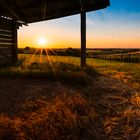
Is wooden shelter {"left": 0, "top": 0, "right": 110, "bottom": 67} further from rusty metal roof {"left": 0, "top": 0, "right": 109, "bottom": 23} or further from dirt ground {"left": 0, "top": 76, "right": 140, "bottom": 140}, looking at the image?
dirt ground {"left": 0, "top": 76, "right": 140, "bottom": 140}

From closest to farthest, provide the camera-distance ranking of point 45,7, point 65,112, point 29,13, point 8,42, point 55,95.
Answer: point 65,112 < point 55,95 < point 45,7 < point 29,13 < point 8,42

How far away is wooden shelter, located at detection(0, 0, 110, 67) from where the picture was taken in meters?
9.12

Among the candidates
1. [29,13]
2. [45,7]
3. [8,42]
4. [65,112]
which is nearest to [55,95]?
[65,112]

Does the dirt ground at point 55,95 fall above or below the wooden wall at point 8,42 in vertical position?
below

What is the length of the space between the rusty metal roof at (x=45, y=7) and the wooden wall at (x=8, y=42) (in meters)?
0.67

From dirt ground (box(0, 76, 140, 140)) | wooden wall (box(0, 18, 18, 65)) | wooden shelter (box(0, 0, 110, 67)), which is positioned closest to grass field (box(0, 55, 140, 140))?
dirt ground (box(0, 76, 140, 140))

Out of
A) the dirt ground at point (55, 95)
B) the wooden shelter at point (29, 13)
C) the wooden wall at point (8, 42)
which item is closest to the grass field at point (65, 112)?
the dirt ground at point (55, 95)

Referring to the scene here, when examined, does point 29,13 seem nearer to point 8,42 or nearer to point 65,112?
point 8,42

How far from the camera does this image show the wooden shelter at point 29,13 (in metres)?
9.12

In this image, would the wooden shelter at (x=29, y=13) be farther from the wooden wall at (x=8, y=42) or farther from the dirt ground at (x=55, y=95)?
the dirt ground at (x=55, y=95)

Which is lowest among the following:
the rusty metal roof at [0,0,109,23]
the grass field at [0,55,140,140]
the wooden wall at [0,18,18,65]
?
the grass field at [0,55,140,140]

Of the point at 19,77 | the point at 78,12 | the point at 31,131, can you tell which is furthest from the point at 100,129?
the point at 78,12

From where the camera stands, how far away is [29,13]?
419 inches

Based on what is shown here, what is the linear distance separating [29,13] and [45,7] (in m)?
1.31
